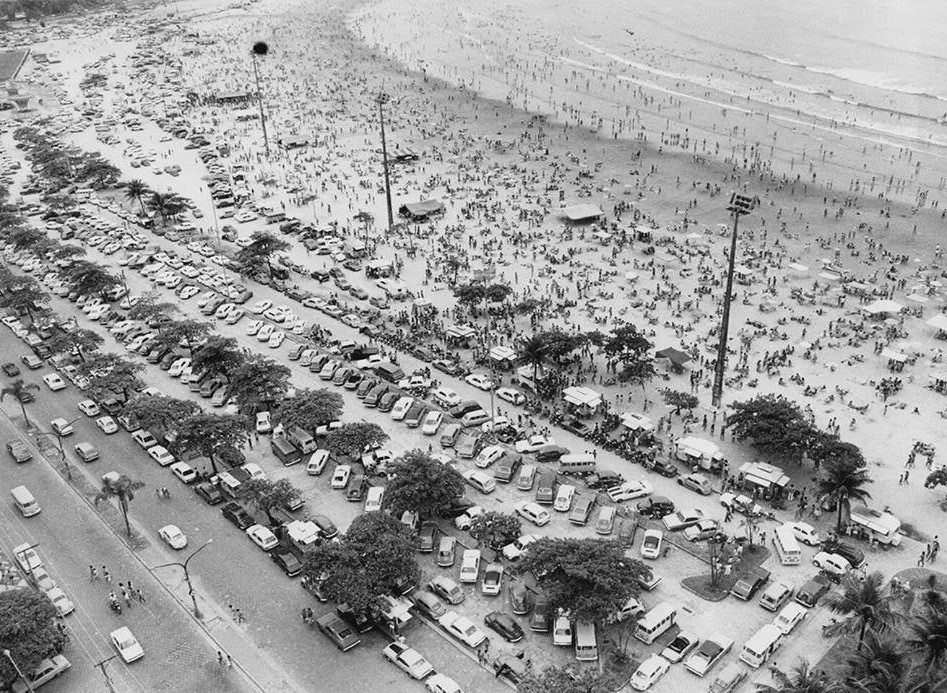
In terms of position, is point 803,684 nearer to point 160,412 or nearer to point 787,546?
point 787,546

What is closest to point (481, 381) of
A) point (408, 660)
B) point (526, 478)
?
point (526, 478)

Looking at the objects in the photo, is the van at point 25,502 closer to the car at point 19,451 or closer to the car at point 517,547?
the car at point 19,451

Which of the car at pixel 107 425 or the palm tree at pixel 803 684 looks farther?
the car at pixel 107 425

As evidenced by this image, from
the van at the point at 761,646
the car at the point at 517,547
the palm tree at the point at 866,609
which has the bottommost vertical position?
the car at the point at 517,547

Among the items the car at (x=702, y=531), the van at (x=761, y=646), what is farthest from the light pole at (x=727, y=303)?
the van at (x=761, y=646)

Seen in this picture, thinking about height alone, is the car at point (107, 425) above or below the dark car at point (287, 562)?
below

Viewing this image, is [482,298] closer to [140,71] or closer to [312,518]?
[312,518]

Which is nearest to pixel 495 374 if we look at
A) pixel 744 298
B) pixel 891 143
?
pixel 744 298
